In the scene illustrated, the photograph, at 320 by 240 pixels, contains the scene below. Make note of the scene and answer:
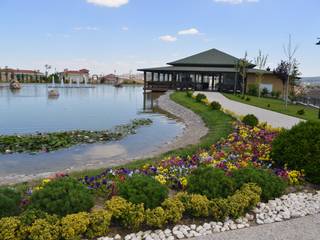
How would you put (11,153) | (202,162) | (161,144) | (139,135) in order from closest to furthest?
(202,162)
(11,153)
(161,144)
(139,135)

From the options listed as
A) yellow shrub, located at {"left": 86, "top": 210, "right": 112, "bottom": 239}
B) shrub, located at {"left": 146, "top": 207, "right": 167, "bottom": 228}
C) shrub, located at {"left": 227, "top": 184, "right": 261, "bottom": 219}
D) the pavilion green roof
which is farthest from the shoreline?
the pavilion green roof

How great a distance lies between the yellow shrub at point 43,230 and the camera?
10.9ft

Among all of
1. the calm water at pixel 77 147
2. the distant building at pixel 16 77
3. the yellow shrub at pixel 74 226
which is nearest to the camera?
the yellow shrub at pixel 74 226

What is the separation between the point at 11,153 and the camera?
9.34m

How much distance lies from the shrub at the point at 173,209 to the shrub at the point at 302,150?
109 inches

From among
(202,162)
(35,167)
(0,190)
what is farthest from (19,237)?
(35,167)

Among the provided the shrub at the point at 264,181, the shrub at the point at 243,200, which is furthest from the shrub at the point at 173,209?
the shrub at the point at 264,181

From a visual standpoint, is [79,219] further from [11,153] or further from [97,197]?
[11,153]

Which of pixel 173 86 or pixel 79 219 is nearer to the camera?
pixel 79 219

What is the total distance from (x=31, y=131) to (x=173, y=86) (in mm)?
28407

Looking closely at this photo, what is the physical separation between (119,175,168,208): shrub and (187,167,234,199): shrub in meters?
0.53

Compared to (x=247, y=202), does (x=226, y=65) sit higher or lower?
higher

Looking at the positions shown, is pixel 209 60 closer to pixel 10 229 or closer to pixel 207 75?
pixel 207 75

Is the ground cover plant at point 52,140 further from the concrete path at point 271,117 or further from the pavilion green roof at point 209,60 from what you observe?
the pavilion green roof at point 209,60
